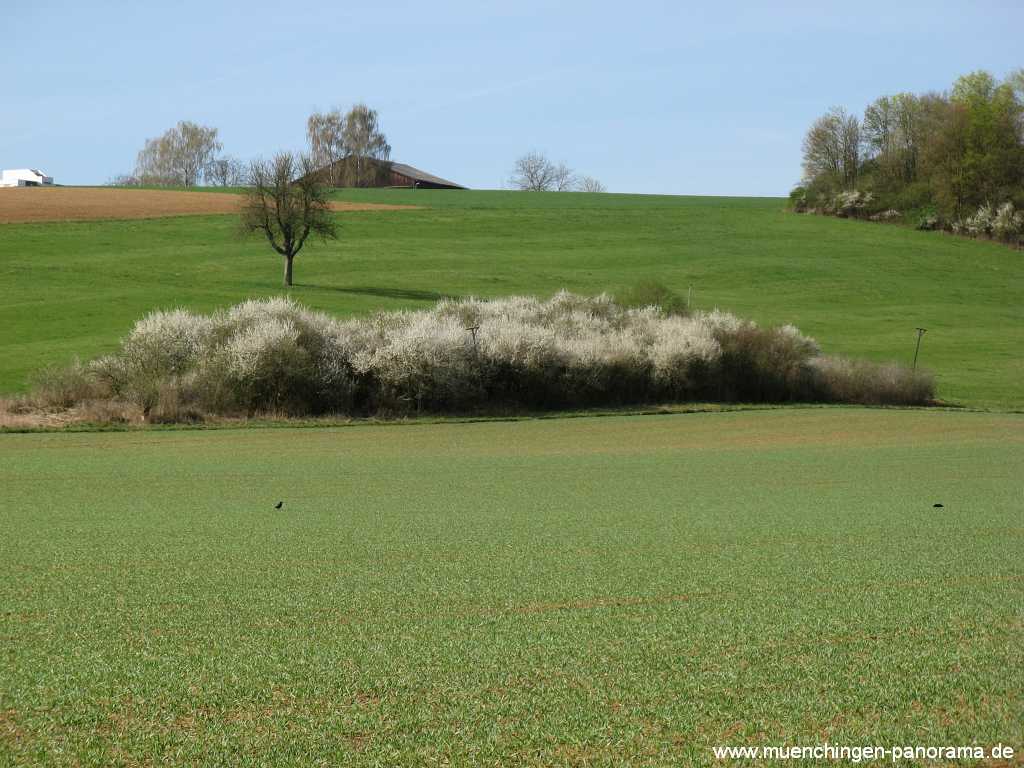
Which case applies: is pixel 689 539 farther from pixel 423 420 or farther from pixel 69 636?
pixel 423 420

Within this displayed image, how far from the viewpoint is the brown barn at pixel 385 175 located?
373 feet

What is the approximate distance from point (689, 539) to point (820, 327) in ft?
136

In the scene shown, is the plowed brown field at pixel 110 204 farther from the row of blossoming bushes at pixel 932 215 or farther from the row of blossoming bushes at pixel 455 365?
the row of blossoming bushes at pixel 455 365

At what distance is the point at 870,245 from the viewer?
7288 centimetres

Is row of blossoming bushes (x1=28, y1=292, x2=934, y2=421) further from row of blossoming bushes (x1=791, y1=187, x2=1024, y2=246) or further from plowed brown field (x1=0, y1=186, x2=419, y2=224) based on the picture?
row of blossoming bushes (x1=791, y1=187, x2=1024, y2=246)

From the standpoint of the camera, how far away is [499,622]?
8438 millimetres

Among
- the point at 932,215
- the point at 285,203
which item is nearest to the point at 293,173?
the point at 285,203

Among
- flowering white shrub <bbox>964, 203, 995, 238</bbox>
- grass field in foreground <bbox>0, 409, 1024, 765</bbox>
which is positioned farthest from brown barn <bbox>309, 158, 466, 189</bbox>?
grass field in foreground <bbox>0, 409, 1024, 765</bbox>

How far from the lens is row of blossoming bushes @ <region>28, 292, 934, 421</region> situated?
112 feet

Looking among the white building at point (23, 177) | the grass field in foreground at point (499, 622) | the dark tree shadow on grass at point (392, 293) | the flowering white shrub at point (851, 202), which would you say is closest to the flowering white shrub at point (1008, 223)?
the flowering white shrub at point (851, 202)

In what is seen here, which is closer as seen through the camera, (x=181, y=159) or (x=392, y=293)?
(x=392, y=293)

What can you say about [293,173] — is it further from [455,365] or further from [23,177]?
[23,177]

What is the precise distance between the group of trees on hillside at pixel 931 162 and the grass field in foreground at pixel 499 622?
6293 cm

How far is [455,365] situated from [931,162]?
53.9m
